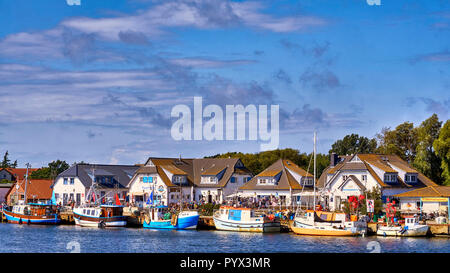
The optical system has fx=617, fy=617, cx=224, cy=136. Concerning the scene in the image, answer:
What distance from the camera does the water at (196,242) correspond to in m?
49.2

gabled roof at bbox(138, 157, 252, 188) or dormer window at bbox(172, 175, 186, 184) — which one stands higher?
gabled roof at bbox(138, 157, 252, 188)

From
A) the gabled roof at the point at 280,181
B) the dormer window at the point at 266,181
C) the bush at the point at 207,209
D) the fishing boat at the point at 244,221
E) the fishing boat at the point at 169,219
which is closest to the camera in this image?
the fishing boat at the point at 244,221

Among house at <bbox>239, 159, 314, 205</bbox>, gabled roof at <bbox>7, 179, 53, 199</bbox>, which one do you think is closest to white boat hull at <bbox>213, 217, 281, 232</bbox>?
house at <bbox>239, 159, 314, 205</bbox>

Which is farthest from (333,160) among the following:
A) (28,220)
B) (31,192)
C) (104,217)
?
(31,192)

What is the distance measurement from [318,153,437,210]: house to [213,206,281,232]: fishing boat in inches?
508

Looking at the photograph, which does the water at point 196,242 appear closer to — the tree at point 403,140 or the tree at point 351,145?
the tree at point 403,140

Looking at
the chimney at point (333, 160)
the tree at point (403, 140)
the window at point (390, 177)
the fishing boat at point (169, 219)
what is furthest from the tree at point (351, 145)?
the fishing boat at point (169, 219)

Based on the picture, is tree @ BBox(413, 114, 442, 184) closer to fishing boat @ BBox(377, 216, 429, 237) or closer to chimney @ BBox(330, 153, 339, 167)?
chimney @ BBox(330, 153, 339, 167)

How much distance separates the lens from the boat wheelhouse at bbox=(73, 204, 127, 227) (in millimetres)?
74750

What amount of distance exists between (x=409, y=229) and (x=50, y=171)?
9864 centimetres

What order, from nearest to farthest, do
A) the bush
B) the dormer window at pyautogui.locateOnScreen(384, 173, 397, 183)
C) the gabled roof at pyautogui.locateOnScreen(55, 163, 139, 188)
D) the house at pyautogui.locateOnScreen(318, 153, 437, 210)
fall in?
the house at pyautogui.locateOnScreen(318, 153, 437, 210)
the dormer window at pyautogui.locateOnScreen(384, 173, 397, 183)
the bush
the gabled roof at pyautogui.locateOnScreen(55, 163, 139, 188)

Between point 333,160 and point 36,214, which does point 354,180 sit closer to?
point 333,160

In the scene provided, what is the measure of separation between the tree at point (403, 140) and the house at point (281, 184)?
24.3m

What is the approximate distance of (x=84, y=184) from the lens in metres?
98.2
